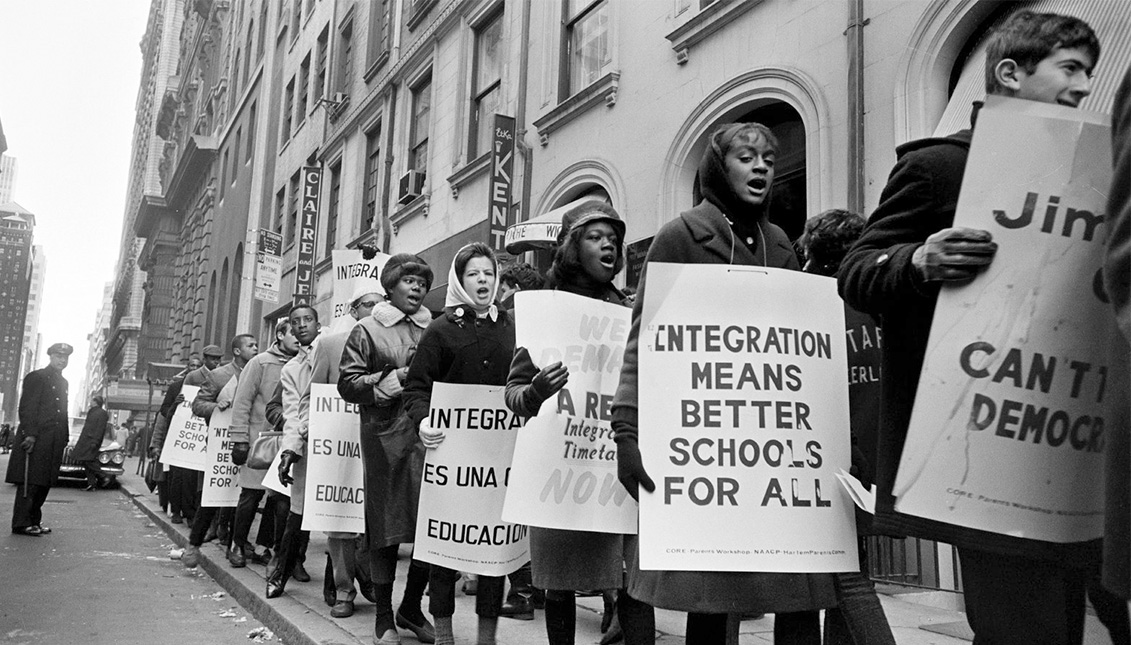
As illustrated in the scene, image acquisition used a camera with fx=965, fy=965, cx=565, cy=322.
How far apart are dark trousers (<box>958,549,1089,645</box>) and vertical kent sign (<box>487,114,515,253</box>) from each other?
1114 centimetres

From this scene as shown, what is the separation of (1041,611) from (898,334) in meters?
0.65

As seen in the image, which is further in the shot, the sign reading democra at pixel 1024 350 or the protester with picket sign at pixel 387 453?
the protester with picket sign at pixel 387 453

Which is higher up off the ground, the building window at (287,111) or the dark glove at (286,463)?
the building window at (287,111)

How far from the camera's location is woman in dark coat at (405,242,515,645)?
431 cm

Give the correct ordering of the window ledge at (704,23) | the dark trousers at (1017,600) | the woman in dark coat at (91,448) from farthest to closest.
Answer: the woman in dark coat at (91,448) < the window ledge at (704,23) < the dark trousers at (1017,600)

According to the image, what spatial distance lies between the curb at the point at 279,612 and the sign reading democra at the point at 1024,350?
3.54 meters

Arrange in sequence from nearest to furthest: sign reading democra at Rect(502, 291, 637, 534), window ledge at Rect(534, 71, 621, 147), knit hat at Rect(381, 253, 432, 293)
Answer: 1. sign reading democra at Rect(502, 291, 637, 534)
2. knit hat at Rect(381, 253, 432, 293)
3. window ledge at Rect(534, 71, 621, 147)

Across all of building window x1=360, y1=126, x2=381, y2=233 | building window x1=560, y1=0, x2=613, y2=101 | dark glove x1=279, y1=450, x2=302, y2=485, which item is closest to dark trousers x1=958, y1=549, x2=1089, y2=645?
dark glove x1=279, y1=450, x2=302, y2=485

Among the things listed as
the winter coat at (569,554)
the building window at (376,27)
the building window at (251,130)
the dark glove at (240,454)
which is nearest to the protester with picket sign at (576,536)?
the winter coat at (569,554)

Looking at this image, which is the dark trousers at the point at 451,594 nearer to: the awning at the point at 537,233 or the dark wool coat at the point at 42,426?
the awning at the point at 537,233

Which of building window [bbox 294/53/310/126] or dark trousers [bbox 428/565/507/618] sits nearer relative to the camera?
dark trousers [bbox 428/565/507/618]

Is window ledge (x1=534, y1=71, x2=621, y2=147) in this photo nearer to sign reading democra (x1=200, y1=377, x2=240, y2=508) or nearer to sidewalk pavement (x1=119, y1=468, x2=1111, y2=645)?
sign reading democra (x1=200, y1=377, x2=240, y2=508)

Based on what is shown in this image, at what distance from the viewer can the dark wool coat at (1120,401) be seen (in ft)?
4.66

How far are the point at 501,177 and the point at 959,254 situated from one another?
1122 centimetres
